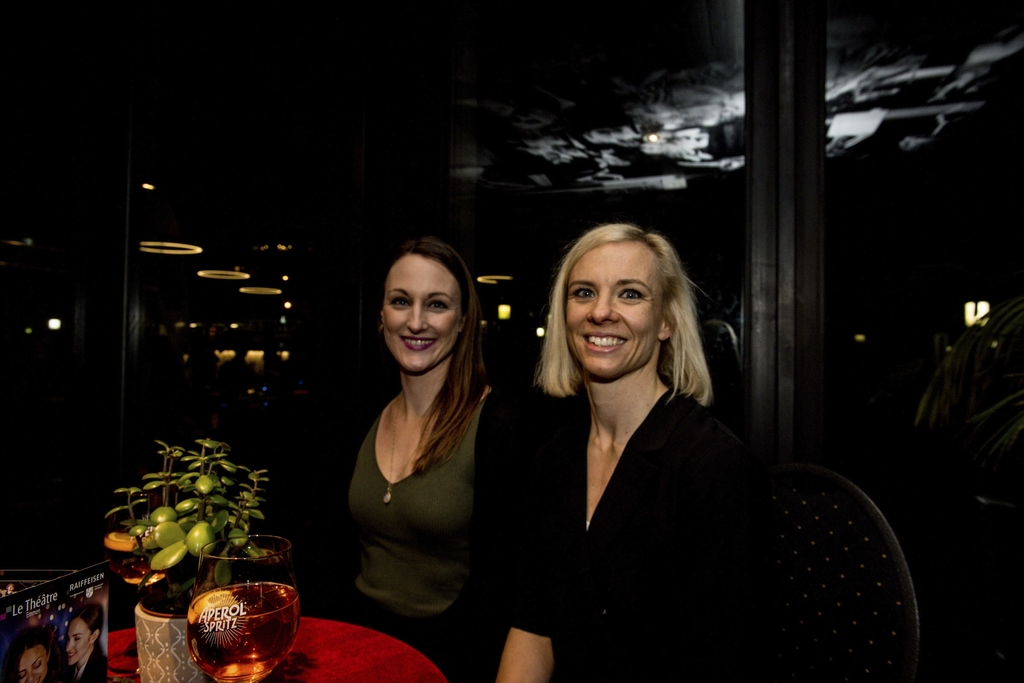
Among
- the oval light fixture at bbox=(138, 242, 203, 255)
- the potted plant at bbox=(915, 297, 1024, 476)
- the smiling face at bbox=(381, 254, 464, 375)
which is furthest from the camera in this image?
the oval light fixture at bbox=(138, 242, 203, 255)

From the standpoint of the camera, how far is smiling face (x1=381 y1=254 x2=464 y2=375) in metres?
1.88

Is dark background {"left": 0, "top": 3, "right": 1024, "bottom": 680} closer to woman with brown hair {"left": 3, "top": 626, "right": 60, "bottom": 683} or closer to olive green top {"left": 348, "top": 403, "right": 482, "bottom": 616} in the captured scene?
olive green top {"left": 348, "top": 403, "right": 482, "bottom": 616}

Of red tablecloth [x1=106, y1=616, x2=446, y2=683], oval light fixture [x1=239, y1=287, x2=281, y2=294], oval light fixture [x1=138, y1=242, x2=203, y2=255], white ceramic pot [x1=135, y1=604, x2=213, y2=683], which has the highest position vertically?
oval light fixture [x1=138, y1=242, x2=203, y2=255]

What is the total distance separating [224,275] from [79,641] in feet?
5.58

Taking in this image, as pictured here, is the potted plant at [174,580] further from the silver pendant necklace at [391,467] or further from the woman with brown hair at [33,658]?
the silver pendant necklace at [391,467]

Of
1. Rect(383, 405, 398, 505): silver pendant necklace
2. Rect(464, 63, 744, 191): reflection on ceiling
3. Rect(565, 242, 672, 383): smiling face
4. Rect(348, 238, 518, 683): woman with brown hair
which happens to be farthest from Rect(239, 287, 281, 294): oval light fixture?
Rect(565, 242, 672, 383): smiling face

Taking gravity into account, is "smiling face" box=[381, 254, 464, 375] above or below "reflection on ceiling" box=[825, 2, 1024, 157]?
below

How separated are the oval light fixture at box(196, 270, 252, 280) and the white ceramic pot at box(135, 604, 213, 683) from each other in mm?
1570

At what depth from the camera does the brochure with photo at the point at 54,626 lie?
705 mm

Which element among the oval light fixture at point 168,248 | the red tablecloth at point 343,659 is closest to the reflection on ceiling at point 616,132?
the oval light fixture at point 168,248

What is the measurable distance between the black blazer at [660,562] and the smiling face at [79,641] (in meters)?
0.87

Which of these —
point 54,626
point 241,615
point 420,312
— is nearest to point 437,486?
point 420,312

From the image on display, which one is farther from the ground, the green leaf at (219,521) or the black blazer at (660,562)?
the green leaf at (219,521)

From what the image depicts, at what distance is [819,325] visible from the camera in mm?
1816
